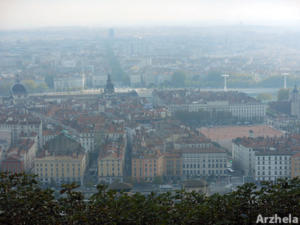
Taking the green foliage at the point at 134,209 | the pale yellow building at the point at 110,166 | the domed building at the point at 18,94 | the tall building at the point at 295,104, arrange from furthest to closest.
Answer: the domed building at the point at 18,94 → the tall building at the point at 295,104 → the pale yellow building at the point at 110,166 → the green foliage at the point at 134,209

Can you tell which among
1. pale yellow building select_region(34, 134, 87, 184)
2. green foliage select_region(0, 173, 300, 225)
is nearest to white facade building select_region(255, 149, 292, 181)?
pale yellow building select_region(34, 134, 87, 184)

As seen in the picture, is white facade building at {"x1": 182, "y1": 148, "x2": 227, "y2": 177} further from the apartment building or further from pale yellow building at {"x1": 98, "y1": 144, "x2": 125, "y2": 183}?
pale yellow building at {"x1": 98, "y1": 144, "x2": 125, "y2": 183}

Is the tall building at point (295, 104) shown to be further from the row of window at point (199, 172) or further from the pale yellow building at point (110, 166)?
the pale yellow building at point (110, 166)

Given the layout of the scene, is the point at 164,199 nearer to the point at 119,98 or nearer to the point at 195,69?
the point at 119,98

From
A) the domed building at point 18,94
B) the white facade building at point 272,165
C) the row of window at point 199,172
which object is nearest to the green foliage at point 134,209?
the white facade building at point 272,165

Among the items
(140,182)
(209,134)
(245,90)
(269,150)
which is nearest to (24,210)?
(140,182)

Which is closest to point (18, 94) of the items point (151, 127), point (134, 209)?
point (151, 127)
